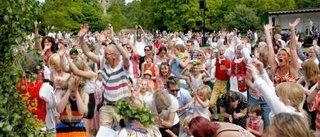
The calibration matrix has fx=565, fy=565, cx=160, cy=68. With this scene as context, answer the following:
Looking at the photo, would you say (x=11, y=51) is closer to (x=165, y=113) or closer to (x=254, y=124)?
(x=165, y=113)

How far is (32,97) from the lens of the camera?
5492 millimetres

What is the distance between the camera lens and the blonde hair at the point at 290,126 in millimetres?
3977

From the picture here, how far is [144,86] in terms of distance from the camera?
9.12 meters

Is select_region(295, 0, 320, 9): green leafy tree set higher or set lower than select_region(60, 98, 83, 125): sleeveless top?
higher

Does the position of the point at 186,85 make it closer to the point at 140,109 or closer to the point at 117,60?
the point at 117,60

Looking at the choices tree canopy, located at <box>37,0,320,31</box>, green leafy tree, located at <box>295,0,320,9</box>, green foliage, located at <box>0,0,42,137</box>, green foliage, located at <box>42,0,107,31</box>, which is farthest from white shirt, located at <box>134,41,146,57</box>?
green leafy tree, located at <box>295,0,320,9</box>

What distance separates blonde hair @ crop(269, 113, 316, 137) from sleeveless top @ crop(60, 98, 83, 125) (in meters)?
3.30

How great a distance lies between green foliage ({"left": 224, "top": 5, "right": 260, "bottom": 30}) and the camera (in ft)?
214

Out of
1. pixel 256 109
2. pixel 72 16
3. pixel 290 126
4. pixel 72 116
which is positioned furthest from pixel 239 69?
pixel 72 16

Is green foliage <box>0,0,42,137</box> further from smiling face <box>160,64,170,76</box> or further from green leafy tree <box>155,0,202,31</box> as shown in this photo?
green leafy tree <box>155,0,202,31</box>

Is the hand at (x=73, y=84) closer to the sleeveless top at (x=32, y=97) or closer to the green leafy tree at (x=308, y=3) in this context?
the sleeveless top at (x=32, y=97)

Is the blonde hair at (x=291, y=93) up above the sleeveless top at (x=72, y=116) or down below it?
above

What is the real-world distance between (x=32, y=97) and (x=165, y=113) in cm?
285

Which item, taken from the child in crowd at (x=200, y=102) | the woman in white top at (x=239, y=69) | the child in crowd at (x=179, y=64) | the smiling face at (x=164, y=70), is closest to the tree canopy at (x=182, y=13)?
the child in crowd at (x=179, y=64)
